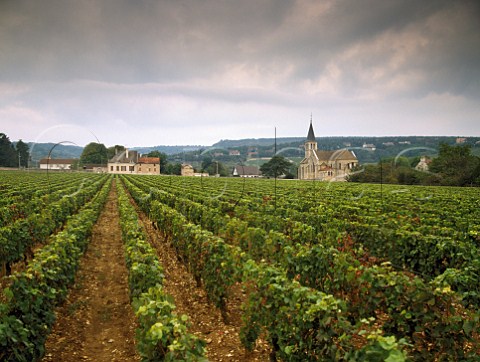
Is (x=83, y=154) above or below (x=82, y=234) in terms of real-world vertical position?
above

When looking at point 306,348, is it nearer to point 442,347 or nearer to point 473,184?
point 442,347

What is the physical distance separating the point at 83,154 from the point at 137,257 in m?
131

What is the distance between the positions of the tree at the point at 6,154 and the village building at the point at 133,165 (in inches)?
1105

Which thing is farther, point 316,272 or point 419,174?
point 419,174

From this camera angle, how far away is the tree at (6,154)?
10244 centimetres

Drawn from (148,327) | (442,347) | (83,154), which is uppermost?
(83,154)

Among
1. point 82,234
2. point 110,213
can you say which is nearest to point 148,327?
point 82,234

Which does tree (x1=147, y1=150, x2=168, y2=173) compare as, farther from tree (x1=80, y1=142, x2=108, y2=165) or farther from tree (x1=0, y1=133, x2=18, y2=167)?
tree (x1=0, y1=133, x2=18, y2=167)

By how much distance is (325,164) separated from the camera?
102625 mm

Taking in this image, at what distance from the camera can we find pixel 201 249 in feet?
27.7

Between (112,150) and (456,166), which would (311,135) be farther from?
(112,150)

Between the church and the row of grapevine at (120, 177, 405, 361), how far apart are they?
8756cm

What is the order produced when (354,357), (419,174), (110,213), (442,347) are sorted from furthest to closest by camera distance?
(419,174)
(110,213)
(442,347)
(354,357)

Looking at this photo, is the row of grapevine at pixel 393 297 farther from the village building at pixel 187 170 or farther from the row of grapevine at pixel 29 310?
the village building at pixel 187 170
